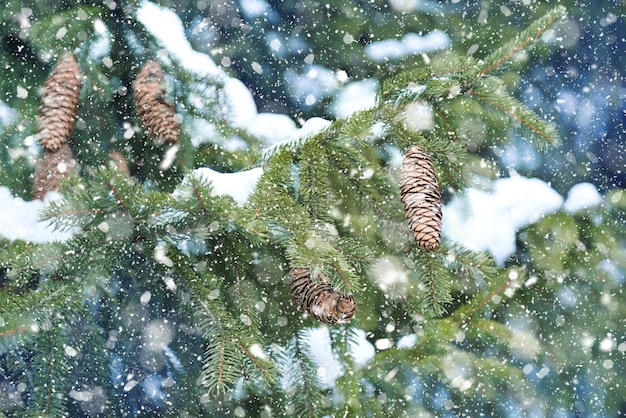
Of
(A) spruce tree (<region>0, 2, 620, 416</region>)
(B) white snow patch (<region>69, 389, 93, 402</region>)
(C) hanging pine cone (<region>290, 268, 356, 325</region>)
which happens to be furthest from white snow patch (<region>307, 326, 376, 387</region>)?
(B) white snow patch (<region>69, 389, 93, 402</region>)

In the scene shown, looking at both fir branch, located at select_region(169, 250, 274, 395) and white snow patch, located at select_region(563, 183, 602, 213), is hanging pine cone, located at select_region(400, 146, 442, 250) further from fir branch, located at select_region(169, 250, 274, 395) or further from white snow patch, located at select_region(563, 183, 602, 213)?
white snow patch, located at select_region(563, 183, 602, 213)

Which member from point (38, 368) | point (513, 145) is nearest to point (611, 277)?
point (513, 145)

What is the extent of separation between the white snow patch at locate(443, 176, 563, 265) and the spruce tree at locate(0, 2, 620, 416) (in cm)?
33

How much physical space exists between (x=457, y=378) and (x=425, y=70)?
3.19 ft

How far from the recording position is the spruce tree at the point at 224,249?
901 mm

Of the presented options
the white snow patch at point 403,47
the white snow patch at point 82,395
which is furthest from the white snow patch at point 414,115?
the white snow patch at point 403,47

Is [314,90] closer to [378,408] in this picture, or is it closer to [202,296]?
[378,408]

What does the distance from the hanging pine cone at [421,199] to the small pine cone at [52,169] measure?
659 millimetres

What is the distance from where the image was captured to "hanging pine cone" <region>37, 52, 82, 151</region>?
133 cm

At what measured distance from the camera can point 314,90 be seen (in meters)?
2.21

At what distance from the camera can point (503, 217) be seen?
2.05 m

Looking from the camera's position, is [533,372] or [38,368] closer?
[38,368]

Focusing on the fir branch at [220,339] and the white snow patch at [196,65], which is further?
the white snow patch at [196,65]

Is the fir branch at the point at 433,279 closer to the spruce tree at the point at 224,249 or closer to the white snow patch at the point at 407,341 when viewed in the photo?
the spruce tree at the point at 224,249
